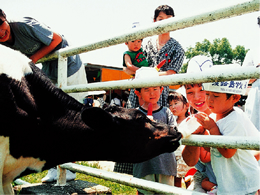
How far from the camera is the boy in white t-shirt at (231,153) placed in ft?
5.49

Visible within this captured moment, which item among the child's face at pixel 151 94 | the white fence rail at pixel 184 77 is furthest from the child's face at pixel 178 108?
the white fence rail at pixel 184 77

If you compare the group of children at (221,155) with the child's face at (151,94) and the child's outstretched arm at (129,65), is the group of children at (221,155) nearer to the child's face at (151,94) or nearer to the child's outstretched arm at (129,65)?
the child's face at (151,94)

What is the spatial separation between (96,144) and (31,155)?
391mm

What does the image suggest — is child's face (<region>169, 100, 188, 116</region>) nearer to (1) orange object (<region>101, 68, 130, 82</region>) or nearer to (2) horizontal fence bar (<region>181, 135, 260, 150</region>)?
(2) horizontal fence bar (<region>181, 135, 260, 150</region>)

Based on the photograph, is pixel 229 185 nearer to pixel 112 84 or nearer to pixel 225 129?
pixel 225 129

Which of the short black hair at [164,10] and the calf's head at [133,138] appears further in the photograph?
the short black hair at [164,10]

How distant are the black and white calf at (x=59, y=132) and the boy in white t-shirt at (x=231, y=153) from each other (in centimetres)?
30

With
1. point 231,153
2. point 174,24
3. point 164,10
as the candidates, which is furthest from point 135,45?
point 231,153

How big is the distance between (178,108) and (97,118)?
5.86ft

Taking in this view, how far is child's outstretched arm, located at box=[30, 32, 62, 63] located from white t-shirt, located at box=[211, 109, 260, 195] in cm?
186

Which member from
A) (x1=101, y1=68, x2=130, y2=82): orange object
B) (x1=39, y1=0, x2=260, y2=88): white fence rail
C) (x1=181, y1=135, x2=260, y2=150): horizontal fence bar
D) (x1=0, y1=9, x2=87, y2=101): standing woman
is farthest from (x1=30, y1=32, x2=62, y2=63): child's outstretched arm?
(x1=101, y1=68, x2=130, y2=82): orange object

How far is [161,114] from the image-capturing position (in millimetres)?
2283

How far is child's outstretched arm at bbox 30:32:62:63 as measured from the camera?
2797 mm

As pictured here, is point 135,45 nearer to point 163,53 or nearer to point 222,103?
point 163,53
